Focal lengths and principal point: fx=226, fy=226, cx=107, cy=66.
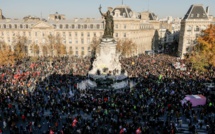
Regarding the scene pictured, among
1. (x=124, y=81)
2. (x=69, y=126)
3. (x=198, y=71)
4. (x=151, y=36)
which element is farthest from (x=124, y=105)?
(x=151, y=36)

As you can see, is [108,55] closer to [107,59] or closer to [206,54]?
[107,59]

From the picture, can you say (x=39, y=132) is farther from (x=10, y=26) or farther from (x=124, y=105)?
(x=10, y=26)

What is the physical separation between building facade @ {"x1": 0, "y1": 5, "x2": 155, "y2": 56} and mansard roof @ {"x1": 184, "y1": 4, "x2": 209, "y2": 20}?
1846 centimetres

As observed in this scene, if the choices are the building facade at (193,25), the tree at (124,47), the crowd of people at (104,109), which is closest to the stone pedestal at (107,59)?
the crowd of people at (104,109)

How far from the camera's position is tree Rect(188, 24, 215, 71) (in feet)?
154

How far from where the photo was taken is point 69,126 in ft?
70.8

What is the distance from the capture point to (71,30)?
7956cm

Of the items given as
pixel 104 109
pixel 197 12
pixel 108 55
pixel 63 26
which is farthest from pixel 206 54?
pixel 63 26

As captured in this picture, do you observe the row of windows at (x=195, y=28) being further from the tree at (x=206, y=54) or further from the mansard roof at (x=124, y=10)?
the mansard roof at (x=124, y=10)

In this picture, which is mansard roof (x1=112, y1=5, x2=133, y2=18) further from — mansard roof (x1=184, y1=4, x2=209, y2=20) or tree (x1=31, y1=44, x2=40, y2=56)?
tree (x1=31, y1=44, x2=40, y2=56)

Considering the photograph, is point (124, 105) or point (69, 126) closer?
point (69, 126)

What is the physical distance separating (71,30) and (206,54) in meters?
46.3

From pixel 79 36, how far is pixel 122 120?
198 ft

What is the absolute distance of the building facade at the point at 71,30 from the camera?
77812 millimetres
